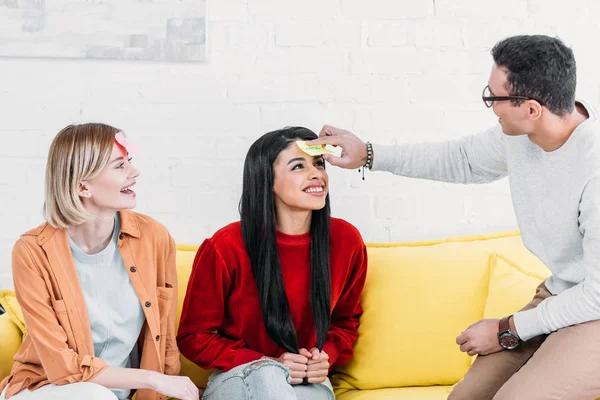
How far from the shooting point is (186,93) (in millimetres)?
2836

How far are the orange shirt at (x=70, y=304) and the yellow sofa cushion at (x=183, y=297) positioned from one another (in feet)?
0.79

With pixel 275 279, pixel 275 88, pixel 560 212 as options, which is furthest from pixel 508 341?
pixel 275 88

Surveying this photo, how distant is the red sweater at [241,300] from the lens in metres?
2.37

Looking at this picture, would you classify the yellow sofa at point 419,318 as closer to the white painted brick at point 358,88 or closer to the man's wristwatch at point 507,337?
the man's wristwatch at point 507,337

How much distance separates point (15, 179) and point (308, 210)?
1.17 m

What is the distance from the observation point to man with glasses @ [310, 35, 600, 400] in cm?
180

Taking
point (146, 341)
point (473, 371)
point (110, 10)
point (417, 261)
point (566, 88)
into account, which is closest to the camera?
point (566, 88)

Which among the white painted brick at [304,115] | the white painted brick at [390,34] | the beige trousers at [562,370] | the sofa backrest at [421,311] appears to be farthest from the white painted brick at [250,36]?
the beige trousers at [562,370]

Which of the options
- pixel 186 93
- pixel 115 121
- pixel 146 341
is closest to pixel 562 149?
pixel 146 341

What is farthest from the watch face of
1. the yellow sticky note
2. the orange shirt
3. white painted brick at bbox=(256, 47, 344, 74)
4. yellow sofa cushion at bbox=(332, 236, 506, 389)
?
white painted brick at bbox=(256, 47, 344, 74)

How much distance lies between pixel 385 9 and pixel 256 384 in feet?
4.73

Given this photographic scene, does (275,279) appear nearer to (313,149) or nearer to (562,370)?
(313,149)

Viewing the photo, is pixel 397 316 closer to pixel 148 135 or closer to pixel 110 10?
pixel 148 135

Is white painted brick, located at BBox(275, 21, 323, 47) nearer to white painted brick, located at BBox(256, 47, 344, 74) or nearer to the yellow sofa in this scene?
white painted brick, located at BBox(256, 47, 344, 74)
